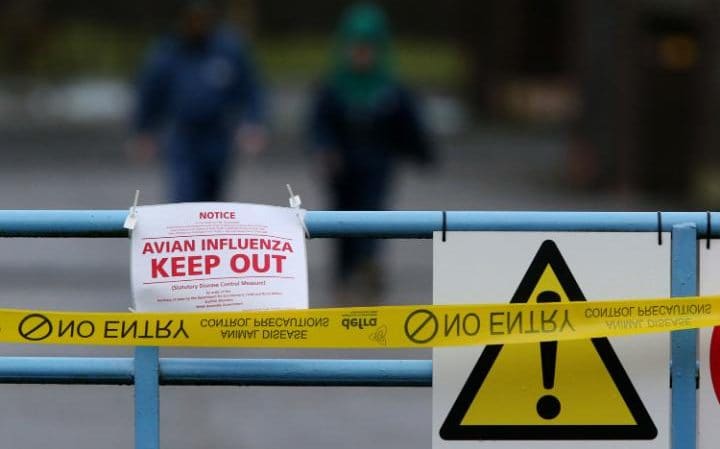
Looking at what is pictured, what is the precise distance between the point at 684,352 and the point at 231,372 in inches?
42.6

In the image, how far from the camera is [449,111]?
96.4ft

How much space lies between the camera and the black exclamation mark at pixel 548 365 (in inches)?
162

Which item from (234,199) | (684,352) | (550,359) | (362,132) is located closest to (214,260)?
(550,359)

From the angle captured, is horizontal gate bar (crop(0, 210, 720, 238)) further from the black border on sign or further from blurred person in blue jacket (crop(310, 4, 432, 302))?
blurred person in blue jacket (crop(310, 4, 432, 302))

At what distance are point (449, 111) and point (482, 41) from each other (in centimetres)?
188

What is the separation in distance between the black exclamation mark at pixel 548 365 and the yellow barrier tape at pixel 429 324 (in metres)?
0.05

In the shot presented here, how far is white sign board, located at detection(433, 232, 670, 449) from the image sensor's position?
4.12 m

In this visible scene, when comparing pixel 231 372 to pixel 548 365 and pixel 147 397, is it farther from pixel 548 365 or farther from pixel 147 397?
pixel 548 365

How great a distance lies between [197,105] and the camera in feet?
35.3

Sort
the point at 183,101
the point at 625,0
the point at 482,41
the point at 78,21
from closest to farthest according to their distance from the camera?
the point at 183,101 < the point at 625,0 < the point at 482,41 < the point at 78,21

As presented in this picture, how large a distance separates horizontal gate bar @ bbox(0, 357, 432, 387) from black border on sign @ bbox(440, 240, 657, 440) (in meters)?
0.12

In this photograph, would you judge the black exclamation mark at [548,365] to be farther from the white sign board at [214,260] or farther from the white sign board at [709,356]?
the white sign board at [214,260]

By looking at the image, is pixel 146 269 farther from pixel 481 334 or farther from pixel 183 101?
pixel 183 101

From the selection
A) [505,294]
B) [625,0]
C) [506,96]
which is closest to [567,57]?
[506,96]
